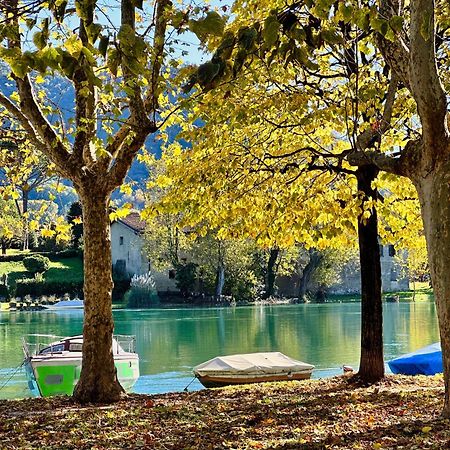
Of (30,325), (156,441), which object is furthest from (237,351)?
(156,441)

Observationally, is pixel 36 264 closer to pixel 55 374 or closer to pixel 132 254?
pixel 132 254

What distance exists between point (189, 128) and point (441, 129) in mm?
6257

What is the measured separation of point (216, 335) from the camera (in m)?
32.7

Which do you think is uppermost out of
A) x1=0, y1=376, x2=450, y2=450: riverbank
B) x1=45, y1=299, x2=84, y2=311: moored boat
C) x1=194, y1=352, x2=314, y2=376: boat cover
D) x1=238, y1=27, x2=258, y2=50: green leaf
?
x1=238, y1=27, x2=258, y2=50: green leaf

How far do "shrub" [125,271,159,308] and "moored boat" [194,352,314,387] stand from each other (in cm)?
4164

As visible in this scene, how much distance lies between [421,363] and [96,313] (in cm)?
1055

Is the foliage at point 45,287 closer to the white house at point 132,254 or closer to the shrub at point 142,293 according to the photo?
the shrub at point 142,293

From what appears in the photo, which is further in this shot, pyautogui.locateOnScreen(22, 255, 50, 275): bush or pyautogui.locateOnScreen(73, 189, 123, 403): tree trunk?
pyautogui.locateOnScreen(22, 255, 50, 275): bush

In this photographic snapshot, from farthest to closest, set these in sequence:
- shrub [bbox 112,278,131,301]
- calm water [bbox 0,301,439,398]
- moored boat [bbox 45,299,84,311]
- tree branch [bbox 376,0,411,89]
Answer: shrub [bbox 112,278,131,301] → moored boat [bbox 45,299,84,311] → calm water [bbox 0,301,439,398] → tree branch [bbox 376,0,411,89]

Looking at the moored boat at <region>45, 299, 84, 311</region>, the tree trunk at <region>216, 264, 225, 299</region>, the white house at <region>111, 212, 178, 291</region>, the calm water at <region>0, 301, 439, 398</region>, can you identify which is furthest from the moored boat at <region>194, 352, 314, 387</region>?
the white house at <region>111, 212, 178, 291</region>

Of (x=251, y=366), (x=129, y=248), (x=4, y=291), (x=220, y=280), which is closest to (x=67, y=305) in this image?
(x=4, y=291)

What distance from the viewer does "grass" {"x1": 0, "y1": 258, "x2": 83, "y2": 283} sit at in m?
60.4

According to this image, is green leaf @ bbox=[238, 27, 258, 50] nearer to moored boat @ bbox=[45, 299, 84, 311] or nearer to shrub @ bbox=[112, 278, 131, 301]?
moored boat @ bbox=[45, 299, 84, 311]

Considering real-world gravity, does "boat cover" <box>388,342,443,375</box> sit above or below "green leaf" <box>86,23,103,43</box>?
below
